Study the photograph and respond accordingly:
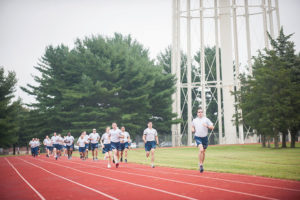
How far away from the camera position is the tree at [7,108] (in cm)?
5241

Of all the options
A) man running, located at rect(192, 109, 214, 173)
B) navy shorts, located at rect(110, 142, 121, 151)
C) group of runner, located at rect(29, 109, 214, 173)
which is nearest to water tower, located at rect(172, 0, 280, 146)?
group of runner, located at rect(29, 109, 214, 173)

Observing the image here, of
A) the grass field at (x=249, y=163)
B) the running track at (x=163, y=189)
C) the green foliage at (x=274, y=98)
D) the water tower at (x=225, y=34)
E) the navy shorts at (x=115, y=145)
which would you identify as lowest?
the running track at (x=163, y=189)

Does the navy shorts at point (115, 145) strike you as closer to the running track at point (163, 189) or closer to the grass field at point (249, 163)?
the grass field at point (249, 163)

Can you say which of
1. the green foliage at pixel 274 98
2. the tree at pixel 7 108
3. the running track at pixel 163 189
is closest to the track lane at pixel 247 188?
the running track at pixel 163 189

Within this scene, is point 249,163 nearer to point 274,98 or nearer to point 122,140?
point 122,140

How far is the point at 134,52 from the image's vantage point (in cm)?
5975

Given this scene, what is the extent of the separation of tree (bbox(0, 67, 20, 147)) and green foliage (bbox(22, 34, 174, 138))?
336cm

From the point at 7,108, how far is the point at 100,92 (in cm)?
1629

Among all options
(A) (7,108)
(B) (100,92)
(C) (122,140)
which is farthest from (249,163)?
(A) (7,108)

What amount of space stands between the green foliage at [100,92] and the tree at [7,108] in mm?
3359

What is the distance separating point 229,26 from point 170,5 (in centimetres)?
933

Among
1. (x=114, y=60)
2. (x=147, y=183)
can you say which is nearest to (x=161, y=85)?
(x=114, y=60)

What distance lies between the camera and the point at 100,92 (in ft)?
156

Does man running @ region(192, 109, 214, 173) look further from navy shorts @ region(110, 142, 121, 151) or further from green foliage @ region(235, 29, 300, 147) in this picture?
green foliage @ region(235, 29, 300, 147)
